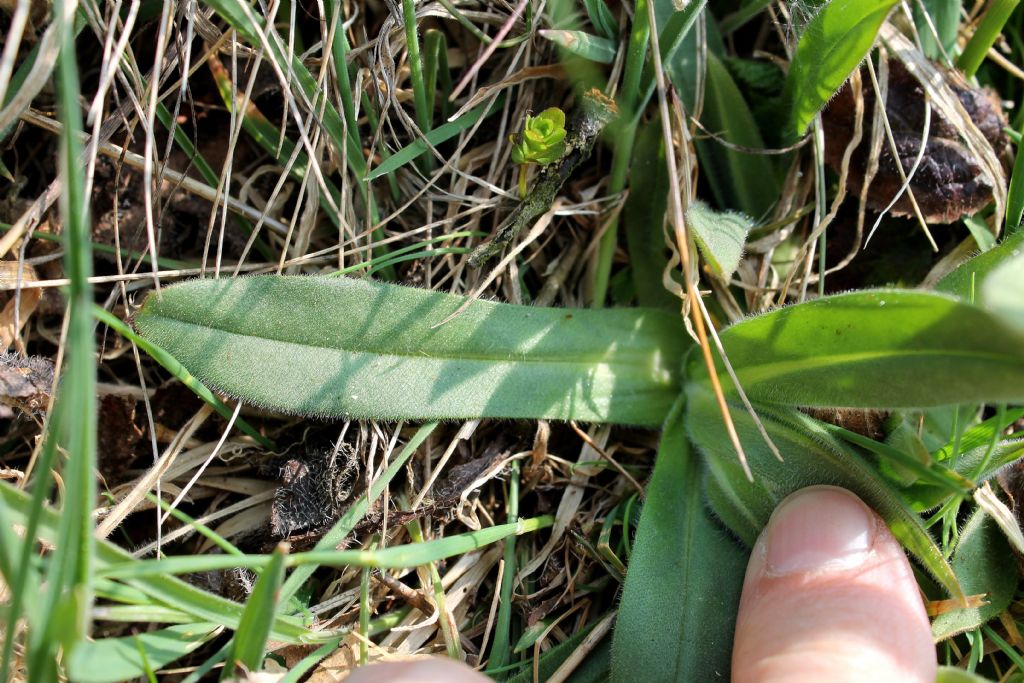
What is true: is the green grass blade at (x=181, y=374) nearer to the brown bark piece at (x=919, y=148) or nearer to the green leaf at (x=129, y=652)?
the green leaf at (x=129, y=652)

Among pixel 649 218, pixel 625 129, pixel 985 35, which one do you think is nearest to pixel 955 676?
pixel 649 218

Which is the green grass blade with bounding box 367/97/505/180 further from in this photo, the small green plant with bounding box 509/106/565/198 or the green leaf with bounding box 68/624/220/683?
the green leaf with bounding box 68/624/220/683

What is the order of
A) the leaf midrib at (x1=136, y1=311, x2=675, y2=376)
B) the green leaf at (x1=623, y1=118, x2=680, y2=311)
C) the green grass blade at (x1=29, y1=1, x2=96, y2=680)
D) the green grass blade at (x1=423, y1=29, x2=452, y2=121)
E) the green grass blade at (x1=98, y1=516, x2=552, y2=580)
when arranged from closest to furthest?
the green grass blade at (x1=29, y1=1, x2=96, y2=680)
the green grass blade at (x1=98, y1=516, x2=552, y2=580)
the leaf midrib at (x1=136, y1=311, x2=675, y2=376)
the green grass blade at (x1=423, y1=29, x2=452, y2=121)
the green leaf at (x1=623, y1=118, x2=680, y2=311)

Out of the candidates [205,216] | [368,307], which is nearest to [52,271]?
[205,216]

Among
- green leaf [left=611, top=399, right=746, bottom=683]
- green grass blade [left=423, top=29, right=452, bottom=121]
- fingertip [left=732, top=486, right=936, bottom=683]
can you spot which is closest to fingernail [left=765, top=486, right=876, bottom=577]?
fingertip [left=732, top=486, right=936, bottom=683]

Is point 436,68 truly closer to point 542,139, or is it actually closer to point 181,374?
point 542,139

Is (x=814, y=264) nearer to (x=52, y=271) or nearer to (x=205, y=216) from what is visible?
(x=205, y=216)
